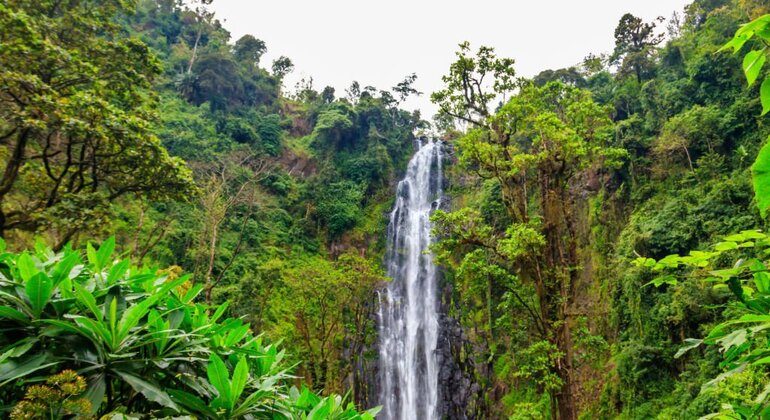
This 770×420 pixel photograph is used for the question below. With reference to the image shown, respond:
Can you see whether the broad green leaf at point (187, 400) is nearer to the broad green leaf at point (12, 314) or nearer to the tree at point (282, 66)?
the broad green leaf at point (12, 314)

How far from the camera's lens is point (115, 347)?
3.38ft

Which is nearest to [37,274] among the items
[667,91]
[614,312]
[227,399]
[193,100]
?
[227,399]

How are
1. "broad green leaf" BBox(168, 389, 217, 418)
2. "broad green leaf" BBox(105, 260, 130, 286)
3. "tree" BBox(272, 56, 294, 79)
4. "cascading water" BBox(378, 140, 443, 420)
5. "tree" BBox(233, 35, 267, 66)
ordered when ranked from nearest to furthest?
"broad green leaf" BBox(168, 389, 217, 418) < "broad green leaf" BBox(105, 260, 130, 286) < "cascading water" BBox(378, 140, 443, 420) < "tree" BBox(233, 35, 267, 66) < "tree" BBox(272, 56, 294, 79)

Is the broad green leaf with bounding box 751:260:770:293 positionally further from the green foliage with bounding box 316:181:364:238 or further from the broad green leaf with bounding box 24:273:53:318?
the green foliage with bounding box 316:181:364:238

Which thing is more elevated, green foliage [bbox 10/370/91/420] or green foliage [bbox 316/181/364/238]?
green foliage [bbox 316/181/364/238]

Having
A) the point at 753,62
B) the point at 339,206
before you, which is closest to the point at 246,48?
the point at 339,206

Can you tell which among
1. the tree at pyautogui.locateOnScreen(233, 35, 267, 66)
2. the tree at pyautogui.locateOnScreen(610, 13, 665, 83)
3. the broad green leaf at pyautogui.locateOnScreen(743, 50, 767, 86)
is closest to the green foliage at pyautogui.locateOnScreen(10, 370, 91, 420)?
the broad green leaf at pyautogui.locateOnScreen(743, 50, 767, 86)

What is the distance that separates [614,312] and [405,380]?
746 cm

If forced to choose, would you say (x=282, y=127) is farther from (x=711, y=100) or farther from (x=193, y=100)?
(x=711, y=100)

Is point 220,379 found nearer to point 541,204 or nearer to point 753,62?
point 753,62

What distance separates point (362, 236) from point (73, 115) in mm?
16165

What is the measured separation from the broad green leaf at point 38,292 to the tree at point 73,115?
13.9 ft

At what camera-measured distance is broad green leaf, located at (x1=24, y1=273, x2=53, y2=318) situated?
1005mm

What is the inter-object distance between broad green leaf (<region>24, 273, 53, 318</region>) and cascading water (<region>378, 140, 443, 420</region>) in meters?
11.6
